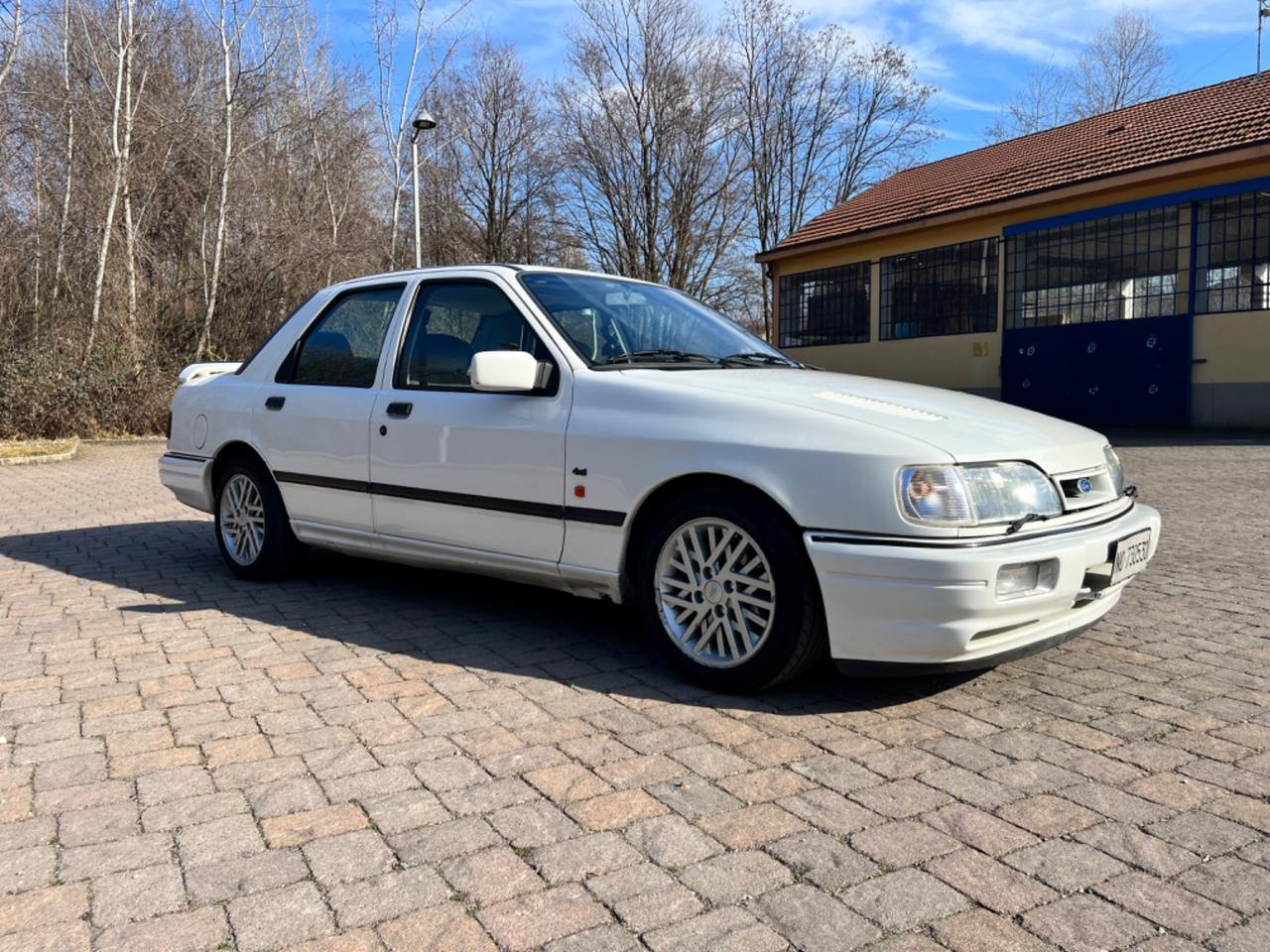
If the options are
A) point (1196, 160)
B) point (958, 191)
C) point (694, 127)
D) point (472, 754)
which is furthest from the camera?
point (694, 127)

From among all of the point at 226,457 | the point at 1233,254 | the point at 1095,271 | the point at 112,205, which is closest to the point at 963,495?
the point at 226,457

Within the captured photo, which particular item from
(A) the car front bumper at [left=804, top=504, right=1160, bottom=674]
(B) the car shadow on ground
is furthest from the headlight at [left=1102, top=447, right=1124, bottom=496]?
(B) the car shadow on ground

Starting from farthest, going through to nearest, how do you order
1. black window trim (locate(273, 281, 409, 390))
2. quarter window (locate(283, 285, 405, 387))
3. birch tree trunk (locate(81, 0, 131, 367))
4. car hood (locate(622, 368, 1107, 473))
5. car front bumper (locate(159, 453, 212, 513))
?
birch tree trunk (locate(81, 0, 131, 367)) < car front bumper (locate(159, 453, 212, 513)) < black window trim (locate(273, 281, 409, 390)) < quarter window (locate(283, 285, 405, 387)) < car hood (locate(622, 368, 1107, 473))

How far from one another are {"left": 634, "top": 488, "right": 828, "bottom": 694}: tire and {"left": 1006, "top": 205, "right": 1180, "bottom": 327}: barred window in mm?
14678

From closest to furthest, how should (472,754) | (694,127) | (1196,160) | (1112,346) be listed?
(472,754)
(1196,160)
(1112,346)
(694,127)

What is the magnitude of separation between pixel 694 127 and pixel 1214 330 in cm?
2175

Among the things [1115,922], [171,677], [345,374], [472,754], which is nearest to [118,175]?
[345,374]

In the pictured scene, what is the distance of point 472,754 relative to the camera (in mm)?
3199

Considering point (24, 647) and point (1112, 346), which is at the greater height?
point (1112, 346)

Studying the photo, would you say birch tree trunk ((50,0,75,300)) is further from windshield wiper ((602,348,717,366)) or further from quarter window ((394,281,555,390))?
windshield wiper ((602,348,717,366))

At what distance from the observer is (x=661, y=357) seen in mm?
4406

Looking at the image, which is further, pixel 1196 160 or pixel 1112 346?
pixel 1112 346

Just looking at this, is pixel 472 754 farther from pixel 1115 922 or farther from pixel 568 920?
pixel 1115 922

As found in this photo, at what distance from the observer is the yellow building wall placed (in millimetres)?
14805
